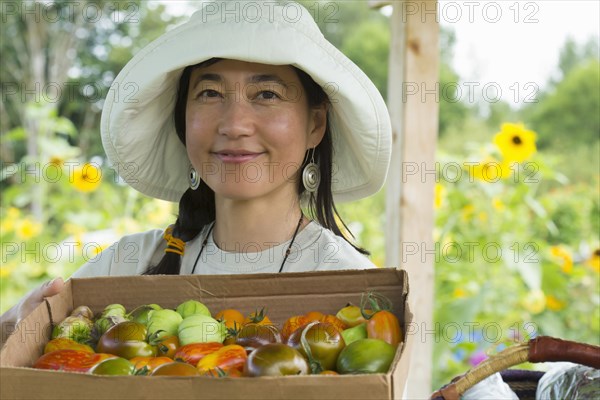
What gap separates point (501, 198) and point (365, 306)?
186 cm

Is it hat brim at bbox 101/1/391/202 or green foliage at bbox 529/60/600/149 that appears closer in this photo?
hat brim at bbox 101/1/391/202

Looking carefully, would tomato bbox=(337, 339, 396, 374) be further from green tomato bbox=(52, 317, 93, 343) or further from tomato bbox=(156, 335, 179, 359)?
green tomato bbox=(52, 317, 93, 343)

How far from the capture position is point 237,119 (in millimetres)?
1325

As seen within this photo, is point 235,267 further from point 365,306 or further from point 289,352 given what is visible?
point 289,352

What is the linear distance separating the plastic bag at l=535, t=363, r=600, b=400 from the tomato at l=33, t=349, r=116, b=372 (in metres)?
0.76

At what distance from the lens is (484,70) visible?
6121 millimetres

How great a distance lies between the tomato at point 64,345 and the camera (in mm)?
924

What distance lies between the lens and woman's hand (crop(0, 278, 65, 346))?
Answer: 108 centimetres

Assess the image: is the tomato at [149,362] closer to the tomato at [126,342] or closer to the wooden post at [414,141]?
the tomato at [126,342]

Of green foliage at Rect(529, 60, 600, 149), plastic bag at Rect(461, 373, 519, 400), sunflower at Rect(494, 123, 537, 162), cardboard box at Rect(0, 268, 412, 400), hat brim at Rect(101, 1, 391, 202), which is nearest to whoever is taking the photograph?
cardboard box at Rect(0, 268, 412, 400)

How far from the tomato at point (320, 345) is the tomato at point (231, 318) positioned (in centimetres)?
15

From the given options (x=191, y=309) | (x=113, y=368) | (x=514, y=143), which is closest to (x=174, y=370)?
(x=113, y=368)

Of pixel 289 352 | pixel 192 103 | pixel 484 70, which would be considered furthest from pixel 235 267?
pixel 484 70

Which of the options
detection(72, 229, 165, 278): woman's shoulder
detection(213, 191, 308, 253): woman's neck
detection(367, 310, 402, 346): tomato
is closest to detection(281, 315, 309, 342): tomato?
detection(367, 310, 402, 346): tomato
